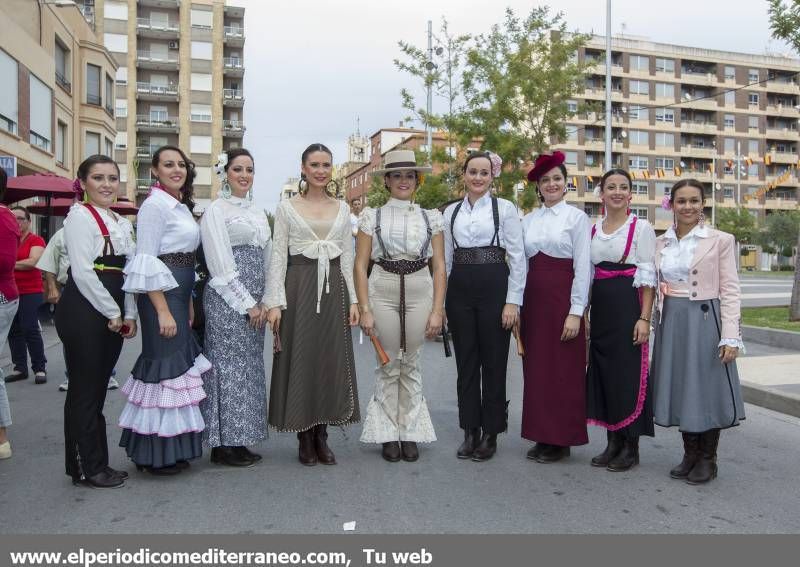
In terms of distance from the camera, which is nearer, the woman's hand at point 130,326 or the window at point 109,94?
the woman's hand at point 130,326

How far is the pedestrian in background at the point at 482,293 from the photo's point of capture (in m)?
5.29

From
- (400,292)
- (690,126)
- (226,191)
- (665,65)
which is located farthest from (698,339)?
(690,126)

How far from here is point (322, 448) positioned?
5.32m

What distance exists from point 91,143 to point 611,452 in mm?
31558

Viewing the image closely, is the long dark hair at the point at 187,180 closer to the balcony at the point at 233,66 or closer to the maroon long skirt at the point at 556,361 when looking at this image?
the maroon long skirt at the point at 556,361

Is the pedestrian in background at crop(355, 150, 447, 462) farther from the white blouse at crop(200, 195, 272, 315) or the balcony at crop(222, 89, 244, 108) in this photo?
the balcony at crop(222, 89, 244, 108)

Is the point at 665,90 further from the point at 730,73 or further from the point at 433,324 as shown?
the point at 433,324

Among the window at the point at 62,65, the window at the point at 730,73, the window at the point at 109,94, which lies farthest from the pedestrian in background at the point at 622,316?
the window at the point at 730,73

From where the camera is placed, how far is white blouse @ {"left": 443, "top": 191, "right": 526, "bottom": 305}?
5.27m

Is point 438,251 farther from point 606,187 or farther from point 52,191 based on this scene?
point 52,191

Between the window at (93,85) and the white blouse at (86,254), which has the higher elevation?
the window at (93,85)

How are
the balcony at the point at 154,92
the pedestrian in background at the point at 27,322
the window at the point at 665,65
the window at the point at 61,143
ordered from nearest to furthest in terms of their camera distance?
the pedestrian in background at the point at 27,322 → the window at the point at 61,143 → the balcony at the point at 154,92 → the window at the point at 665,65

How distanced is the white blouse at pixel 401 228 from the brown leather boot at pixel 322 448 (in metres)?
1.37

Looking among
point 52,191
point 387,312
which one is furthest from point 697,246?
point 52,191
